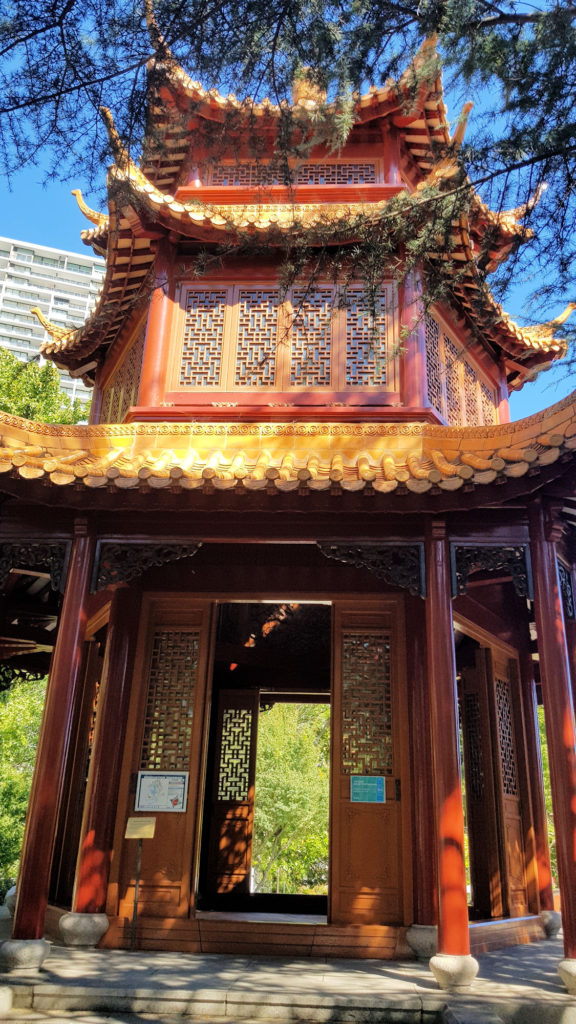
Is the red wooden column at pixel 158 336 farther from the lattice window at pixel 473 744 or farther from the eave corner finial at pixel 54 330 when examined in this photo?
the lattice window at pixel 473 744

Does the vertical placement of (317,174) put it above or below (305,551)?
above

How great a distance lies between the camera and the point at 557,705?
564cm

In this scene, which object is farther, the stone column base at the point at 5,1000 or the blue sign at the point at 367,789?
the blue sign at the point at 367,789

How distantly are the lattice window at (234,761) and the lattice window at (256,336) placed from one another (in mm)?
4523

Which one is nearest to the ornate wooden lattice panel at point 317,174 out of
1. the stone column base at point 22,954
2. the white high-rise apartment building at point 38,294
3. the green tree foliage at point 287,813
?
the stone column base at point 22,954

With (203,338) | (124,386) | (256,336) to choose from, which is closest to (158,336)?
(203,338)

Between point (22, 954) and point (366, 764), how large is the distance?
2953 mm

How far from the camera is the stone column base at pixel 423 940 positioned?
6.16 meters

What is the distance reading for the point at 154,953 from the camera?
245 inches

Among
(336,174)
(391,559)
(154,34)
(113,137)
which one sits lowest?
(391,559)

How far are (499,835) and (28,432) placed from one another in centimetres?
568

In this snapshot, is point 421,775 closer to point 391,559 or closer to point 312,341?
point 391,559

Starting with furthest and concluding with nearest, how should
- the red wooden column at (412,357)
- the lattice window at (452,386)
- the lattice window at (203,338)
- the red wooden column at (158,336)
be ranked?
the lattice window at (452,386), the lattice window at (203,338), the red wooden column at (158,336), the red wooden column at (412,357)

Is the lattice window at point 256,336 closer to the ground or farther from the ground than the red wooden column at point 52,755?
farther from the ground
